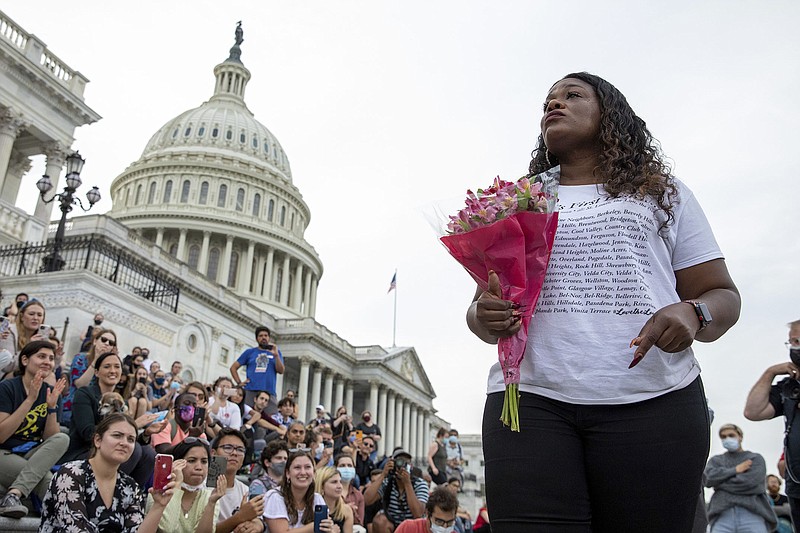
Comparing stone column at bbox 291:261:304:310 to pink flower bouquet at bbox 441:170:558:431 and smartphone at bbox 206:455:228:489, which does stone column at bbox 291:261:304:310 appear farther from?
→ pink flower bouquet at bbox 441:170:558:431

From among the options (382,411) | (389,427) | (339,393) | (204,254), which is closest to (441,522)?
(339,393)

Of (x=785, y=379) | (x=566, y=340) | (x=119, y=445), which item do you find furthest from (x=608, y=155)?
(x=119, y=445)

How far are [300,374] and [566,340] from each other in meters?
54.1

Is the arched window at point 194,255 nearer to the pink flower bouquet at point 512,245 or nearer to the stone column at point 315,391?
the stone column at point 315,391

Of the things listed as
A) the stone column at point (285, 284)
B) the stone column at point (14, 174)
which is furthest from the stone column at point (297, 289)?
the stone column at point (14, 174)

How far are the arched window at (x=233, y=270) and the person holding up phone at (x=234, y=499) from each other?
2317 inches

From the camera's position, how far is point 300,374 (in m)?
54.8

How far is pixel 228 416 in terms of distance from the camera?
446 inches

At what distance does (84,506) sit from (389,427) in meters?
60.7

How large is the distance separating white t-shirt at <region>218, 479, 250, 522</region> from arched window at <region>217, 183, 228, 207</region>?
64494 mm

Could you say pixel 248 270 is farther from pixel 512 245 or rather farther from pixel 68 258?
pixel 512 245

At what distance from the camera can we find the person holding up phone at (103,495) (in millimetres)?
4621

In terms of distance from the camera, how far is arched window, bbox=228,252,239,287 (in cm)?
6475

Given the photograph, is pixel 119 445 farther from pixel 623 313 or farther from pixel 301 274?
pixel 301 274
